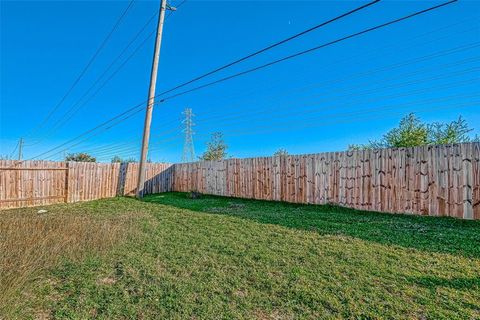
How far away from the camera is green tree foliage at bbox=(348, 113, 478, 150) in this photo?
920 cm

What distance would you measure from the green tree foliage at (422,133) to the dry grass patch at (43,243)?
412 inches

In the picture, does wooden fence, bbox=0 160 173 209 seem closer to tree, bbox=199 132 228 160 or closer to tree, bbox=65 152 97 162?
tree, bbox=199 132 228 160

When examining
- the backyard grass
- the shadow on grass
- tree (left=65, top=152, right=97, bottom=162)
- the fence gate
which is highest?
tree (left=65, top=152, right=97, bottom=162)

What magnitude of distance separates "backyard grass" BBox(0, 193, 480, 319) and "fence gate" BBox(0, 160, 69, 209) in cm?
394

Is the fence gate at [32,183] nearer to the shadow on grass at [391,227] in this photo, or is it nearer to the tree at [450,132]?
the shadow on grass at [391,227]

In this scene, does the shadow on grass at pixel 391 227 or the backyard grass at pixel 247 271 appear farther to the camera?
the shadow on grass at pixel 391 227

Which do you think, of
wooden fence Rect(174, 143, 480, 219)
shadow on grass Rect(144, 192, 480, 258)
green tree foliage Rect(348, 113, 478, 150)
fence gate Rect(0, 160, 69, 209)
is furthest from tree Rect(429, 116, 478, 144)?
fence gate Rect(0, 160, 69, 209)

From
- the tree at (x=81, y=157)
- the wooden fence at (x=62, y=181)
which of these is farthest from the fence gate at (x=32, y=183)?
the tree at (x=81, y=157)

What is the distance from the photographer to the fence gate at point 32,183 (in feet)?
25.7

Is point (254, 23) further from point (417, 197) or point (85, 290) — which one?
point (85, 290)

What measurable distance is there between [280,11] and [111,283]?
6.93m

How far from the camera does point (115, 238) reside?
4.21 m

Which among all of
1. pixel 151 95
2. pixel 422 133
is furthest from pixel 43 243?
pixel 422 133

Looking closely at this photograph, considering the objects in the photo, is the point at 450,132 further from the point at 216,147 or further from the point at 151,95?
the point at 216,147
